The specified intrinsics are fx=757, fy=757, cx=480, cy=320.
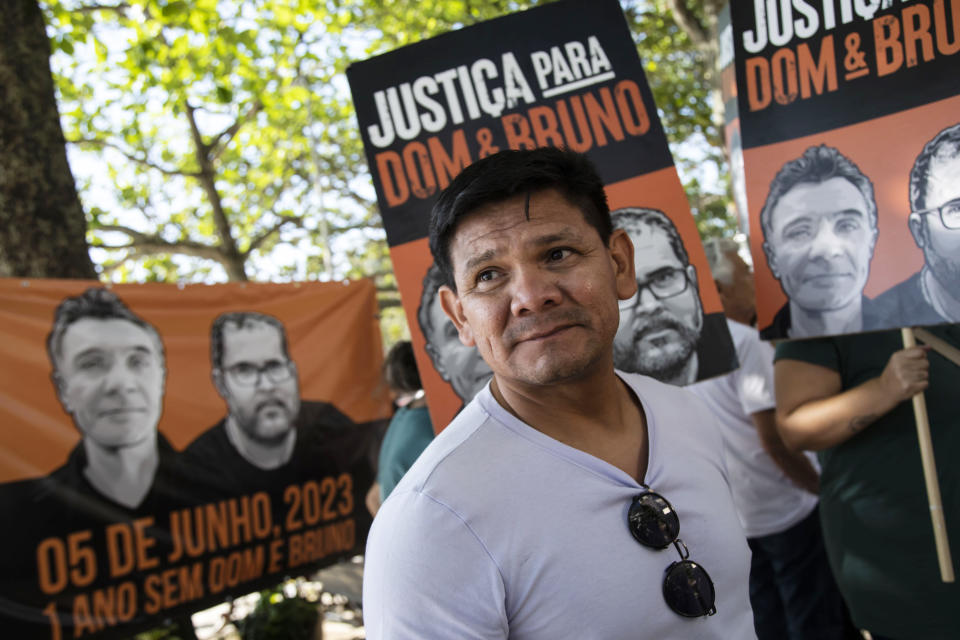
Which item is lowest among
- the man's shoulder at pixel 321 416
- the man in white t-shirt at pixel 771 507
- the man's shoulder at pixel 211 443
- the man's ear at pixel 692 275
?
the man in white t-shirt at pixel 771 507

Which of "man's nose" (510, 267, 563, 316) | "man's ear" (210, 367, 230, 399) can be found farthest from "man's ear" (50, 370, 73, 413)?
"man's nose" (510, 267, 563, 316)

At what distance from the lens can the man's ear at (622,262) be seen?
133cm

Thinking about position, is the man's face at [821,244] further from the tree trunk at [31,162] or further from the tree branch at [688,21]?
the tree branch at [688,21]

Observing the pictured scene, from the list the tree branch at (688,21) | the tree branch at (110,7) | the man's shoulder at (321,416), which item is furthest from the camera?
the tree branch at (110,7)

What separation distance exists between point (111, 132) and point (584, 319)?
9649 mm

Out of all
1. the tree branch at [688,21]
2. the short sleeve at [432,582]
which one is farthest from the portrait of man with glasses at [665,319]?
the tree branch at [688,21]

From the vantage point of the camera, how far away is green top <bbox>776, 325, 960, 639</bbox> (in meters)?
1.77

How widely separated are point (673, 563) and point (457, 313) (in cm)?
52

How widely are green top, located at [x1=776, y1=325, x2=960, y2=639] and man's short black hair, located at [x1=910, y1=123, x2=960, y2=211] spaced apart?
0.37 metres

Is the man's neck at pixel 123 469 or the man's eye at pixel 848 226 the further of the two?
the man's neck at pixel 123 469

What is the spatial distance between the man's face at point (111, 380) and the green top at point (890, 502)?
2975 mm

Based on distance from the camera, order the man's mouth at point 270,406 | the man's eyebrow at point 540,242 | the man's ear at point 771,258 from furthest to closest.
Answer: the man's mouth at point 270,406 → the man's ear at point 771,258 → the man's eyebrow at point 540,242

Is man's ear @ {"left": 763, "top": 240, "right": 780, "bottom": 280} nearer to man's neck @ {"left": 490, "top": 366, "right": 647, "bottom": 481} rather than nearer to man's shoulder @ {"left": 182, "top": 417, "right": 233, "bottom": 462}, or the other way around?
man's neck @ {"left": 490, "top": 366, "right": 647, "bottom": 481}

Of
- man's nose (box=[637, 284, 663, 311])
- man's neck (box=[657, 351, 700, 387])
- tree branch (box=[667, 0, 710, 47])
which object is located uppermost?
tree branch (box=[667, 0, 710, 47])
